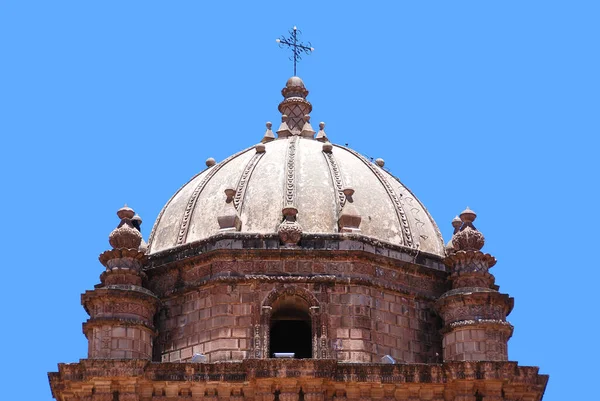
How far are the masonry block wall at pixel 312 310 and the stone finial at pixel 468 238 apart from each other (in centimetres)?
159

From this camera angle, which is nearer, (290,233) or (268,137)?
(290,233)

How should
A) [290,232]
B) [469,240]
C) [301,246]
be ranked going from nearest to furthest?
[290,232], [301,246], [469,240]

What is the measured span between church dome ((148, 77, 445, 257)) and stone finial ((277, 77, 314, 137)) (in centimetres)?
140

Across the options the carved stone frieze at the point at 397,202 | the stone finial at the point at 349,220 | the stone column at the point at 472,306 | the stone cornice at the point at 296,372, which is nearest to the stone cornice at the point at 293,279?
the stone finial at the point at 349,220

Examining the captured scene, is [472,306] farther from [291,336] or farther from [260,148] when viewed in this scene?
[260,148]

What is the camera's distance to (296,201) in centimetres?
4525

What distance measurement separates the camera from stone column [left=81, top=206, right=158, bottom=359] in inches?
1666

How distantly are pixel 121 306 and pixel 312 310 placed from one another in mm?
4931

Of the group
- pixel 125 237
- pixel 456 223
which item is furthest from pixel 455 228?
pixel 125 237

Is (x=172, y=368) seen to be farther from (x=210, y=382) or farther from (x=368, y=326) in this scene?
(x=368, y=326)

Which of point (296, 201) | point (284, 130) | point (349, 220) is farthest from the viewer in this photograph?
point (284, 130)

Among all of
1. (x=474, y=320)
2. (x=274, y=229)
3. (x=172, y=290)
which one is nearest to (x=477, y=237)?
(x=474, y=320)

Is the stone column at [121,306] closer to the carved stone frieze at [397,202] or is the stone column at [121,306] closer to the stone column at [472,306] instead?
the carved stone frieze at [397,202]

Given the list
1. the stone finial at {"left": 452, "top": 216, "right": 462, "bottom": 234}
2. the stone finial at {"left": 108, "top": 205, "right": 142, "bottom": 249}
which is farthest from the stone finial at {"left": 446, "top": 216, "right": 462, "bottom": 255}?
the stone finial at {"left": 108, "top": 205, "right": 142, "bottom": 249}
